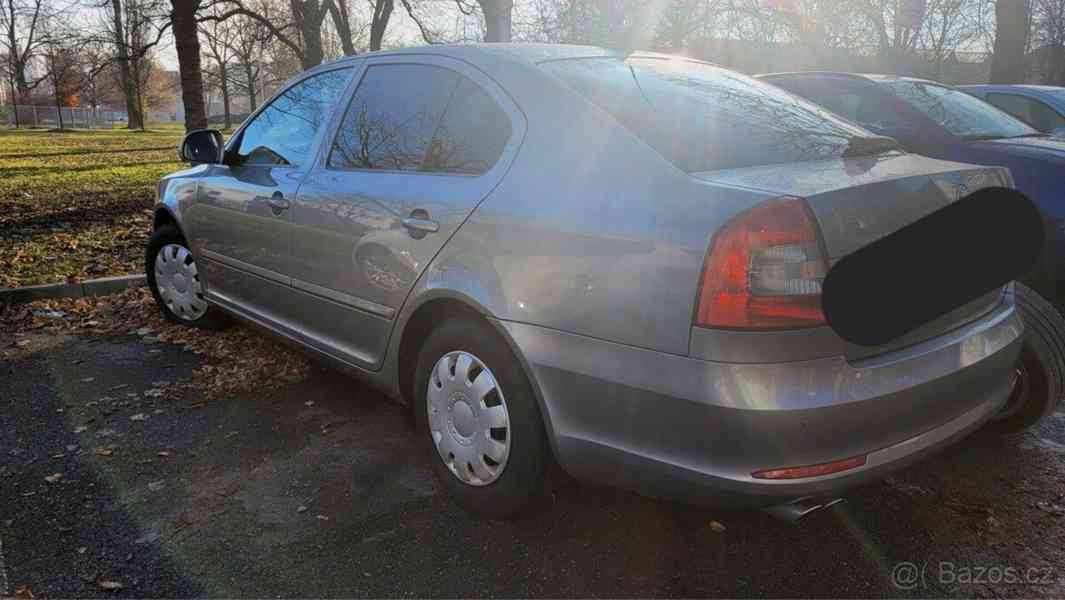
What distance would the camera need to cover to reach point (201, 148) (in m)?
4.45

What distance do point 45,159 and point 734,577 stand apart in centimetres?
2004

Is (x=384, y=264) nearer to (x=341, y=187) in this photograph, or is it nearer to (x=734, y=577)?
(x=341, y=187)

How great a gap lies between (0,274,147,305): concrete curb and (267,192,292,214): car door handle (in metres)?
3.07

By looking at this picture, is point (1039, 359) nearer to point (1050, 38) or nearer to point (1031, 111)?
point (1031, 111)

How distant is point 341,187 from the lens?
3.22m

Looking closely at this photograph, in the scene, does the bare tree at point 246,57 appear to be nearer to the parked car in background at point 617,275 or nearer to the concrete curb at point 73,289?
the concrete curb at point 73,289

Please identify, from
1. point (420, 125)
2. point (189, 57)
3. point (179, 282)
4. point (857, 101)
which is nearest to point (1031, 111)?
point (857, 101)

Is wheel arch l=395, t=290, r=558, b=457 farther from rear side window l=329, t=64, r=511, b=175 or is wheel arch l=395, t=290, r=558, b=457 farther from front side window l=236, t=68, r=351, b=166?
front side window l=236, t=68, r=351, b=166

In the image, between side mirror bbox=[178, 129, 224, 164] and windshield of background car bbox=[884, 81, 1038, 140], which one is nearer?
side mirror bbox=[178, 129, 224, 164]

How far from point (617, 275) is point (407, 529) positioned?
1.26 metres

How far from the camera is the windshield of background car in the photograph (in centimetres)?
501

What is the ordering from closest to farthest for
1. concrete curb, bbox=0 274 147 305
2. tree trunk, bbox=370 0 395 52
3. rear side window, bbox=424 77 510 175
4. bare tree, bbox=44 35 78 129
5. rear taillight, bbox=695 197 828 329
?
Result: rear taillight, bbox=695 197 828 329, rear side window, bbox=424 77 510 175, concrete curb, bbox=0 274 147 305, tree trunk, bbox=370 0 395 52, bare tree, bbox=44 35 78 129

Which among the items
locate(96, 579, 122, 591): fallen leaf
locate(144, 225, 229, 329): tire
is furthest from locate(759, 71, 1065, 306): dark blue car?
locate(144, 225, 229, 329): tire

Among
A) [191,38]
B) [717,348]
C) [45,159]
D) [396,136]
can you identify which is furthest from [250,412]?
[45,159]
